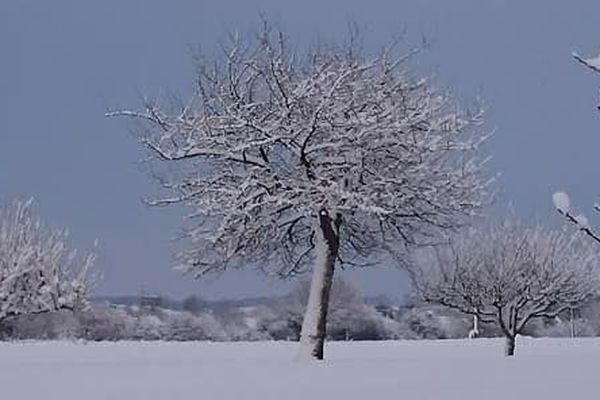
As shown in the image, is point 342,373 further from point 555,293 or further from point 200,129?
point 555,293

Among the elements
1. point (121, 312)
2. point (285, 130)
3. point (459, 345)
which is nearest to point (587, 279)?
point (459, 345)

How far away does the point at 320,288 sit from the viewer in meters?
18.8

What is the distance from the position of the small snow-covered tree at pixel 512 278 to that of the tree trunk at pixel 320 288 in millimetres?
12552

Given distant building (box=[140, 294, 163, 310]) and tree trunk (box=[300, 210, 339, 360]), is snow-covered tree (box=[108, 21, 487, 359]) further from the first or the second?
distant building (box=[140, 294, 163, 310])

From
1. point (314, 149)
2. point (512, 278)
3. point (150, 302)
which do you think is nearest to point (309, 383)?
point (314, 149)

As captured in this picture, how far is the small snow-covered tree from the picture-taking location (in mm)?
32469

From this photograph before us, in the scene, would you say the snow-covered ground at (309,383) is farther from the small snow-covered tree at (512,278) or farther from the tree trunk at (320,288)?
the small snow-covered tree at (512,278)

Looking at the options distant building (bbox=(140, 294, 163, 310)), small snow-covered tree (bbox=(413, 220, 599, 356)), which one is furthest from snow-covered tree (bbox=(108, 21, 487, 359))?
distant building (bbox=(140, 294, 163, 310))

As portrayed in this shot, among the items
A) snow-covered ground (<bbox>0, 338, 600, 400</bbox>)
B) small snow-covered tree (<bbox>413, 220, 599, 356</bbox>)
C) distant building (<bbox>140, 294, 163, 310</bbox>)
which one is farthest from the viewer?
distant building (<bbox>140, 294, 163, 310</bbox>)

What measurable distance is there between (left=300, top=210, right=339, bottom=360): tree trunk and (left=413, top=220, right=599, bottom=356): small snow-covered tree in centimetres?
1255

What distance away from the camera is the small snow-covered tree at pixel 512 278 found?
107 feet

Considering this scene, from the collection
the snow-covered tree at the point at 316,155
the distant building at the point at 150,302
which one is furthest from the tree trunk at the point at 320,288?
the distant building at the point at 150,302

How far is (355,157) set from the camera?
1788 cm

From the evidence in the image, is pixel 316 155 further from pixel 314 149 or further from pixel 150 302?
pixel 150 302
